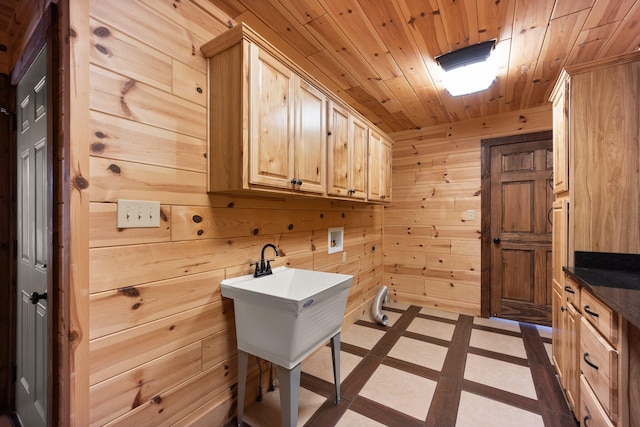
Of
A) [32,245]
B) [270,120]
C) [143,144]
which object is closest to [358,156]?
[270,120]

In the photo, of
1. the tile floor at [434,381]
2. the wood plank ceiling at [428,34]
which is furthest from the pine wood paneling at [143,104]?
the tile floor at [434,381]

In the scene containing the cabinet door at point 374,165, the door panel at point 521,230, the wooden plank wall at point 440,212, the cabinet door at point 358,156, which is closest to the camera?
the cabinet door at point 358,156

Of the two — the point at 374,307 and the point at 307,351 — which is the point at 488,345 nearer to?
the point at 374,307

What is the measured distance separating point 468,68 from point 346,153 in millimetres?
1138

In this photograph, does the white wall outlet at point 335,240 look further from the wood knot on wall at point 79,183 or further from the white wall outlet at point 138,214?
the wood knot on wall at point 79,183

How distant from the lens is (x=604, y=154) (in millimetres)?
1639

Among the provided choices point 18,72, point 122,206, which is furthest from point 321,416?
point 18,72

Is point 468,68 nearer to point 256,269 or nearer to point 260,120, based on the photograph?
point 260,120

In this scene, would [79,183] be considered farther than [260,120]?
No

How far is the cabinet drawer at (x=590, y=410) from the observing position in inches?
46.0

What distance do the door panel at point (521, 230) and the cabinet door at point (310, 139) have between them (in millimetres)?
2395

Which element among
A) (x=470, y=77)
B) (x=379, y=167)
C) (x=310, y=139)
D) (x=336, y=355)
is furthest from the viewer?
(x=379, y=167)

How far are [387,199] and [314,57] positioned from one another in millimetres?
1811

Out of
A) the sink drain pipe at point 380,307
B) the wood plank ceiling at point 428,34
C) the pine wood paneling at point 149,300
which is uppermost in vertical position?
the wood plank ceiling at point 428,34
